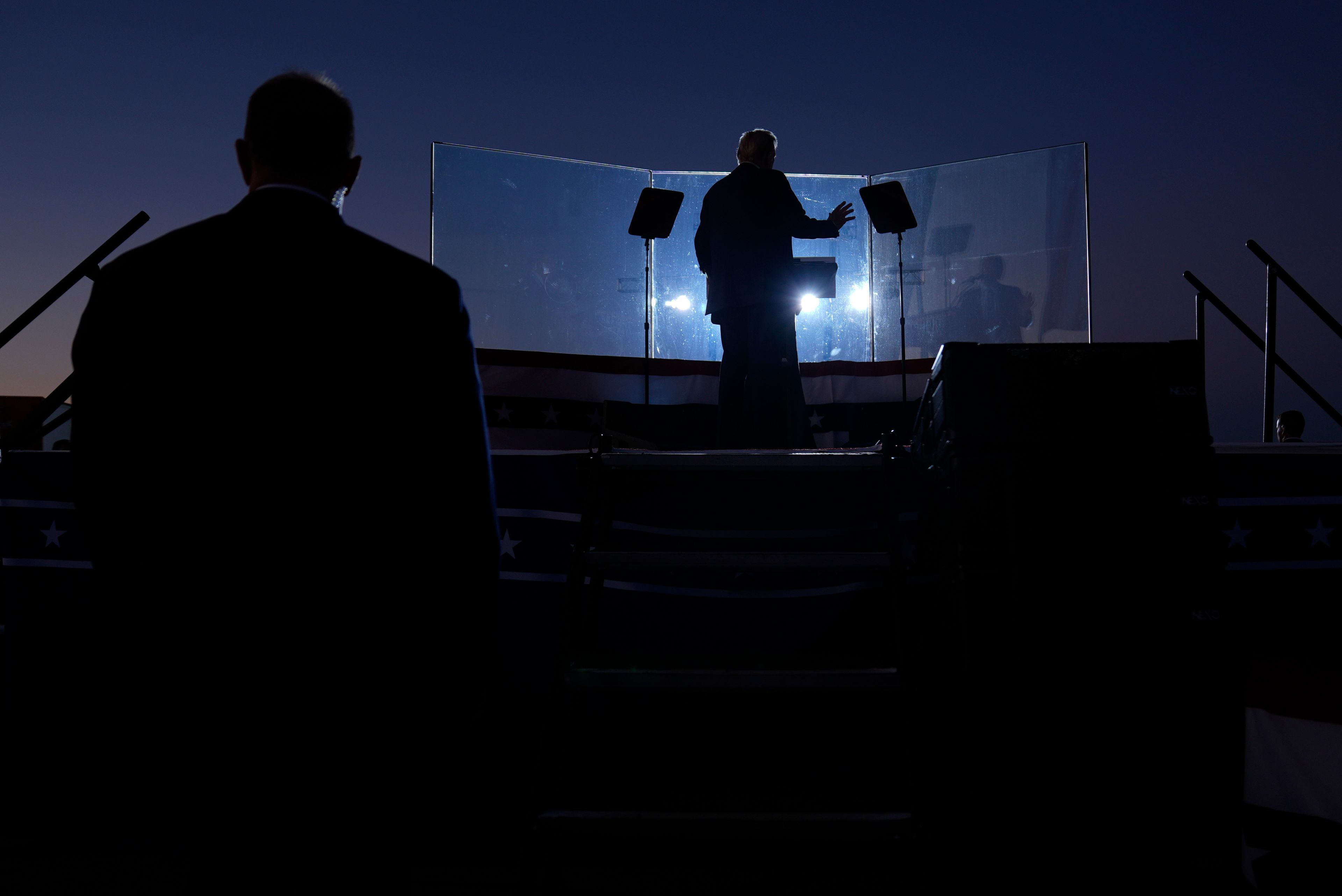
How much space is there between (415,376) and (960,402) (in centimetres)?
156

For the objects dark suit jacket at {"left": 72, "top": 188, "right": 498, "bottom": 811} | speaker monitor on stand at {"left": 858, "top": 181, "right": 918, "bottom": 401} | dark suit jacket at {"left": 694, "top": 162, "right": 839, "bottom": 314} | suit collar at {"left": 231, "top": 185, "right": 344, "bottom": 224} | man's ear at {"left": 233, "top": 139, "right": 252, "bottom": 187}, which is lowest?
dark suit jacket at {"left": 72, "top": 188, "right": 498, "bottom": 811}

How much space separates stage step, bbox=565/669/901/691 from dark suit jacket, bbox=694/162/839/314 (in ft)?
8.07

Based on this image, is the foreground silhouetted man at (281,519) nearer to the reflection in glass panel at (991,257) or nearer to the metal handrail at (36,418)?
the metal handrail at (36,418)

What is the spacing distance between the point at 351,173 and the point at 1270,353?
542 cm

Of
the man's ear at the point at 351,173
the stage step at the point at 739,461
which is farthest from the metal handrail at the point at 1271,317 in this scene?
the man's ear at the point at 351,173

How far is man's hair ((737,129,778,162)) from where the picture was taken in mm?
4305

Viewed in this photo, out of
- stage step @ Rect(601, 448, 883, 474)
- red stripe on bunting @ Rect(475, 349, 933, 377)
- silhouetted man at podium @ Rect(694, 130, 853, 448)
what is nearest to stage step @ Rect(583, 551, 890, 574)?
stage step @ Rect(601, 448, 883, 474)

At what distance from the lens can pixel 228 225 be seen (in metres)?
1.24

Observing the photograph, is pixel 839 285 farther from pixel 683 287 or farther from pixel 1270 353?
pixel 1270 353

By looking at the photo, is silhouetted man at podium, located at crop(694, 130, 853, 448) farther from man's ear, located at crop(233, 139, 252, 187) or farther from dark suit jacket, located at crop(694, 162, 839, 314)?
man's ear, located at crop(233, 139, 252, 187)

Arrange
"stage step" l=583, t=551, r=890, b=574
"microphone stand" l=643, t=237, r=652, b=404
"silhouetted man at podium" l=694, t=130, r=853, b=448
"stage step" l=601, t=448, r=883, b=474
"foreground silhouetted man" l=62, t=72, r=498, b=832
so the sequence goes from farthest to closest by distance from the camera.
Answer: "microphone stand" l=643, t=237, r=652, b=404
"silhouetted man at podium" l=694, t=130, r=853, b=448
"stage step" l=601, t=448, r=883, b=474
"stage step" l=583, t=551, r=890, b=574
"foreground silhouetted man" l=62, t=72, r=498, b=832

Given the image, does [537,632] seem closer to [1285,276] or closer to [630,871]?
[630,871]

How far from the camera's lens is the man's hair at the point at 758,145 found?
14.1 ft

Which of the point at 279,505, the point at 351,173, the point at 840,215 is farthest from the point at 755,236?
the point at 279,505
